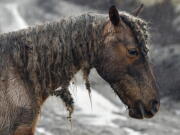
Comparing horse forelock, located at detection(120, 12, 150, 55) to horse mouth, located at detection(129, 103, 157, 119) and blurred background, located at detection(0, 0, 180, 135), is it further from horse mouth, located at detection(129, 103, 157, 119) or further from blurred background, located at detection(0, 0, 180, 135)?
blurred background, located at detection(0, 0, 180, 135)

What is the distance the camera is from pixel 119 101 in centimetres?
1695

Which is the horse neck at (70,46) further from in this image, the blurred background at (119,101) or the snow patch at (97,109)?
the snow patch at (97,109)

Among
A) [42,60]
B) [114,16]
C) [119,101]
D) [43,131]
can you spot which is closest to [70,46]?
[42,60]

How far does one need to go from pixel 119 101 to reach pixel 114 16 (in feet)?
39.3

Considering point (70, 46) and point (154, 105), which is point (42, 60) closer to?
point (70, 46)

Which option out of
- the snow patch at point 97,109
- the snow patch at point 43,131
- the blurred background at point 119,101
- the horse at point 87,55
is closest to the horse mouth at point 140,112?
the horse at point 87,55

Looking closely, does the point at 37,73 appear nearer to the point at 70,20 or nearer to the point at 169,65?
the point at 70,20

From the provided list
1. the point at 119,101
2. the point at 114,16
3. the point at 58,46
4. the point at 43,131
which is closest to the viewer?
the point at 114,16

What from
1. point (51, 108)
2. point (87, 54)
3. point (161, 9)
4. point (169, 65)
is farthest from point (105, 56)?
point (161, 9)

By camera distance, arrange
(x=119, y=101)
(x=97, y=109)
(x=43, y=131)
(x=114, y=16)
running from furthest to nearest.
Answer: (x=119, y=101) < (x=97, y=109) < (x=43, y=131) < (x=114, y=16)

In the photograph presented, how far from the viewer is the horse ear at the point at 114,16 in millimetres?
5020

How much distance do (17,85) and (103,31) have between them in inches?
40.3

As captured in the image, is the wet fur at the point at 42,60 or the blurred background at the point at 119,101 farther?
the blurred background at the point at 119,101

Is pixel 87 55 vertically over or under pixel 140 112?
over
